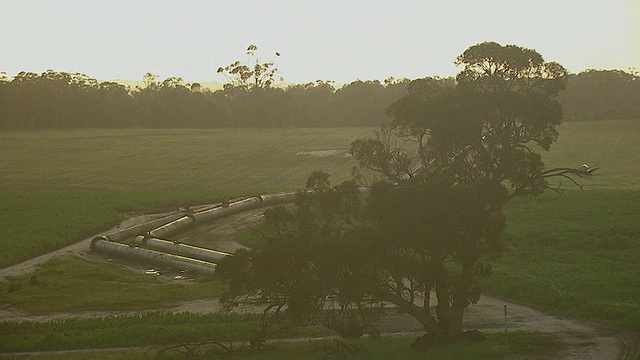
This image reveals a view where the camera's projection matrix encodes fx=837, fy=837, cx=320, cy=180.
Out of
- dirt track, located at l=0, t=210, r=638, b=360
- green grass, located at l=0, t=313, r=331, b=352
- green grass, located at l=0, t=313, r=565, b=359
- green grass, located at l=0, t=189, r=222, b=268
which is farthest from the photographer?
green grass, located at l=0, t=189, r=222, b=268

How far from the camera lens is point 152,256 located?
201ft

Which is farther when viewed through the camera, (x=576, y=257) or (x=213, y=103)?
(x=213, y=103)

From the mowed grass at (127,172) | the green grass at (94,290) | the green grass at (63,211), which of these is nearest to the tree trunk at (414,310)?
the green grass at (94,290)

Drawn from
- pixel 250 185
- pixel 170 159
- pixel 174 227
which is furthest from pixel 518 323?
pixel 170 159

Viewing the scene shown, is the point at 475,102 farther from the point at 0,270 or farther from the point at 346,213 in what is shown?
the point at 0,270

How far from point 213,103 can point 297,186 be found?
83.7 metres

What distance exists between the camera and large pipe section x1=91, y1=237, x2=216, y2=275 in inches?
2248

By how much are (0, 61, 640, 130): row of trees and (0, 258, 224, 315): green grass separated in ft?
358

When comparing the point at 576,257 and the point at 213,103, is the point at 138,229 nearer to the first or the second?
the point at 576,257

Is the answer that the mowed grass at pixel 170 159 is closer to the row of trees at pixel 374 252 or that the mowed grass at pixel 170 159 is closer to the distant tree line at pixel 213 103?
the distant tree line at pixel 213 103

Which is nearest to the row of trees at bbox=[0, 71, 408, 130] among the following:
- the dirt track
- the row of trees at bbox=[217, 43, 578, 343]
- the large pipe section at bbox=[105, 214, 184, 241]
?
the large pipe section at bbox=[105, 214, 184, 241]

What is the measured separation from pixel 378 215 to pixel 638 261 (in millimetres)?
26948

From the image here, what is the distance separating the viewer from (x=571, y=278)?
5006 centimetres

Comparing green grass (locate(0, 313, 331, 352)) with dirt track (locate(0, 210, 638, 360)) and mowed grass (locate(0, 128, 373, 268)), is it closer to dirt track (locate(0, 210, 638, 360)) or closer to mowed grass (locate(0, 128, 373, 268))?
dirt track (locate(0, 210, 638, 360))
